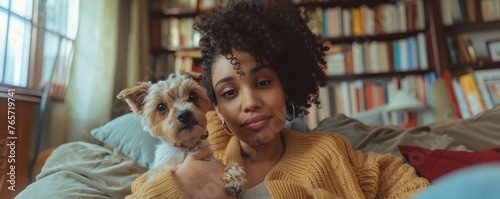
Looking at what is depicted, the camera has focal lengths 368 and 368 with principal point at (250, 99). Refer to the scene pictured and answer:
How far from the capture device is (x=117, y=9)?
2379 mm

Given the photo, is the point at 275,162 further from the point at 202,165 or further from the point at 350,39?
the point at 350,39

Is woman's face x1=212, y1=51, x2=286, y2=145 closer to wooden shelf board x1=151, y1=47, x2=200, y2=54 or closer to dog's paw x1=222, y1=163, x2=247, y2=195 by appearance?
dog's paw x1=222, y1=163, x2=247, y2=195

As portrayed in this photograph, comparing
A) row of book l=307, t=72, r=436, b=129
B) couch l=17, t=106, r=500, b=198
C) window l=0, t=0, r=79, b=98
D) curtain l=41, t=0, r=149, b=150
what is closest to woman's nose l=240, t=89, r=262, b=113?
couch l=17, t=106, r=500, b=198

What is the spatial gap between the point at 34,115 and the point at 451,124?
1.53 meters

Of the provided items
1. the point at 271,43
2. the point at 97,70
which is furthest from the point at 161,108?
the point at 97,70

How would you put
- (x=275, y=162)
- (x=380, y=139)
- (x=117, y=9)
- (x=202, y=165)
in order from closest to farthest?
(x=202, y=165) < (x=275, y=162) < (x=380, y=139) < (x=117, y=9)

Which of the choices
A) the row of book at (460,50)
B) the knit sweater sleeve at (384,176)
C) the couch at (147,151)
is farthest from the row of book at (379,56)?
the knit sweater sleeve at (384,176)

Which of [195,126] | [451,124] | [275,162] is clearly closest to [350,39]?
[451,124]

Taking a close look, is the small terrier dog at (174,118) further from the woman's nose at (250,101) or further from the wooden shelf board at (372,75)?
the wooden shelf board at (372,75)

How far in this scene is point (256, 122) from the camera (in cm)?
97

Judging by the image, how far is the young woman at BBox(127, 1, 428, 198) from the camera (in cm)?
86

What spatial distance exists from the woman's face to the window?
530 mm

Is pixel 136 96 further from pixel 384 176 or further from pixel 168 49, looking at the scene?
pixel 168 49

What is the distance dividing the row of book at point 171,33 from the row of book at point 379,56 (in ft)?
3.82
